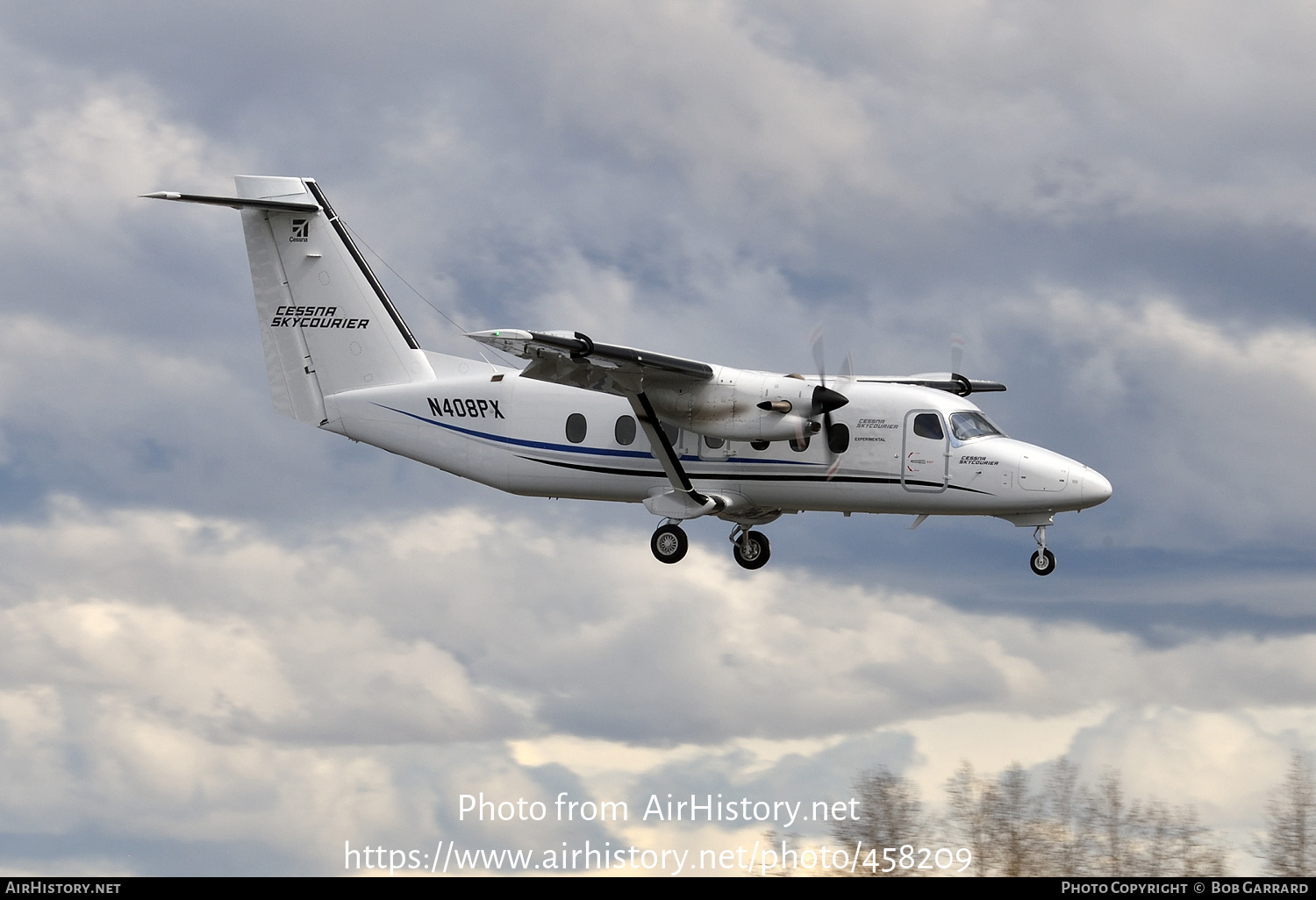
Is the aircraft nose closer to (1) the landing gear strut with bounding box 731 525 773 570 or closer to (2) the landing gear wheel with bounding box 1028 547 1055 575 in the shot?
(2) the landing gear wheel with bounding box 1028 547 1055 575

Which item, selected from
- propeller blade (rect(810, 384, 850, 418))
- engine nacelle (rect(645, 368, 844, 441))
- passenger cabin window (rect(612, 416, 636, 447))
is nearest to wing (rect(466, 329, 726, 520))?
engine nacelle (rect(645, 368, 844, 441))

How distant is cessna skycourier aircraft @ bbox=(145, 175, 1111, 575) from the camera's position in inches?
930

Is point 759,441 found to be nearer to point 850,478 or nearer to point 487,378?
point 850,478

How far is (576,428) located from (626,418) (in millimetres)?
939

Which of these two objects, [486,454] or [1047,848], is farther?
[486,454]

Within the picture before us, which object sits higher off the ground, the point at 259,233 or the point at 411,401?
the point at 259,233

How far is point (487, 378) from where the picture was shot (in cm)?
2697

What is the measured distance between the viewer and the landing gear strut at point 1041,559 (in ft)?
78.2

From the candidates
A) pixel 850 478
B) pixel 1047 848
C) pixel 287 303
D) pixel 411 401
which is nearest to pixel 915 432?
pixel 850 478

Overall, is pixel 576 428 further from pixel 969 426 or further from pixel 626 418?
pixel 969 426

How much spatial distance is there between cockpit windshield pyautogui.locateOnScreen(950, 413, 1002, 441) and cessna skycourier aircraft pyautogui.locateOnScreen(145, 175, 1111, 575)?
39 millimetres

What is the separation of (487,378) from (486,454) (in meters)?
1.45

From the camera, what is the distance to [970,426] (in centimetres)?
2434
